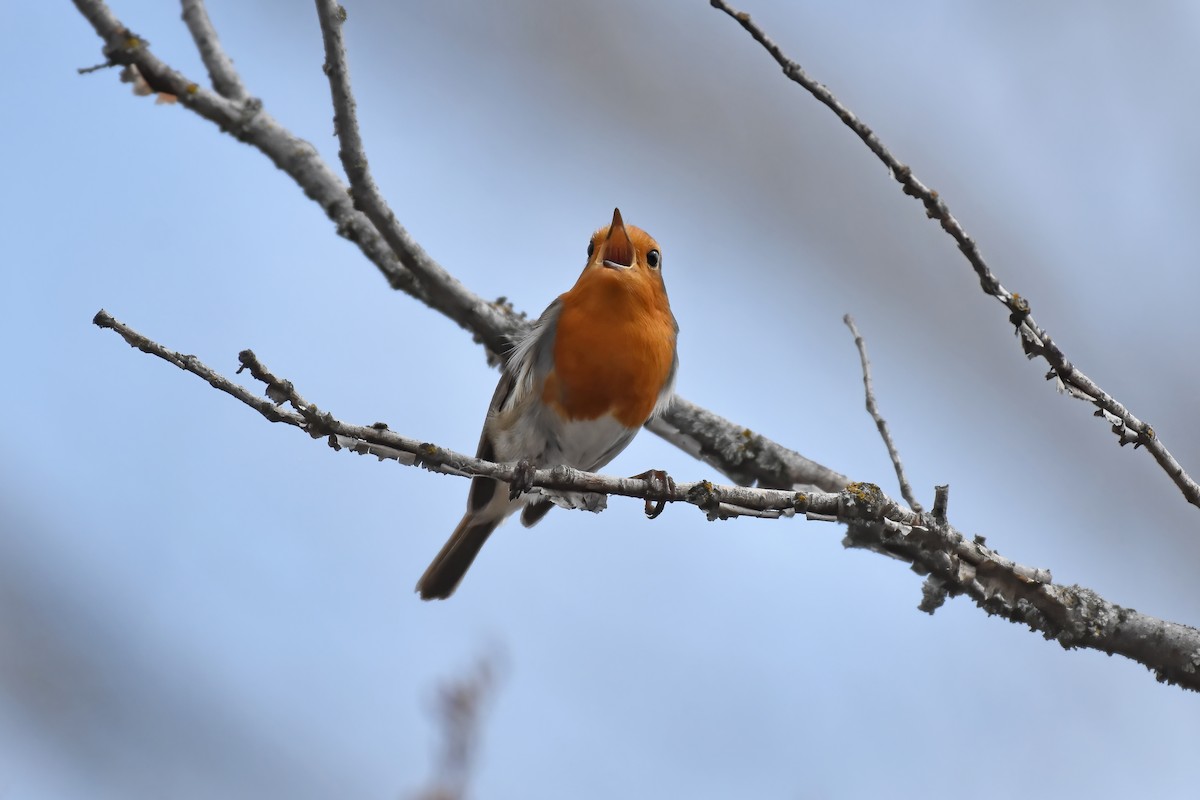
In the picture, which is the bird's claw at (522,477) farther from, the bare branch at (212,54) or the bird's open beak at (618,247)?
the bare branch at (212,54)

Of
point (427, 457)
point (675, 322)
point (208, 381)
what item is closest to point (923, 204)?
point (427, 457)

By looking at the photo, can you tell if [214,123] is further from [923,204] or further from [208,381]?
[923,204]

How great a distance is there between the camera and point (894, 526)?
12.5 ft

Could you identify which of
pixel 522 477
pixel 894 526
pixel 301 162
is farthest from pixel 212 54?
pixel 894 526

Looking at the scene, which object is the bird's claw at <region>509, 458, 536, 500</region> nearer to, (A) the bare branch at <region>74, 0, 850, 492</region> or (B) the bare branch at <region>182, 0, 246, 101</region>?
(A) the bare branch at <region>74, 0, 850, 492</region>

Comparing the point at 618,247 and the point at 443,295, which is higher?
the point at 618,247

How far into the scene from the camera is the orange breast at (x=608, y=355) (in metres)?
5.38

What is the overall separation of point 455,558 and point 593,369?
1.95 meters

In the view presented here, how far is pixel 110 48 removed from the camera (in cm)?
463

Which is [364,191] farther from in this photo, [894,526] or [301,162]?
[894,526]

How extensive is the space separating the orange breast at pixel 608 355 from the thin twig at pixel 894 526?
1.32 meters

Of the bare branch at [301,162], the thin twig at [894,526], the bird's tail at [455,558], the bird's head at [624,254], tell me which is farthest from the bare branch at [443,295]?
the bird's tail at [455,558]

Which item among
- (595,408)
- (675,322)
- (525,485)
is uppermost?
(675,322)

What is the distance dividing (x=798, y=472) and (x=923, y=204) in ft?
7.36
